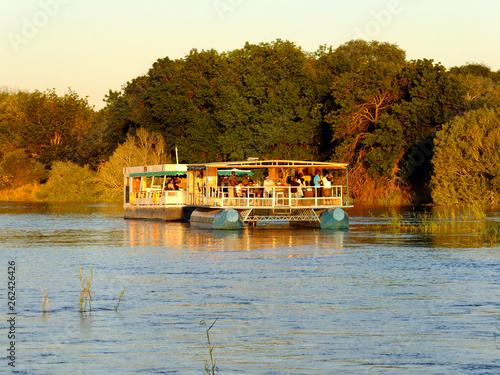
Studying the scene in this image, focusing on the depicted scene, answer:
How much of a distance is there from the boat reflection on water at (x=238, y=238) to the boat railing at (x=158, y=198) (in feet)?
16.5

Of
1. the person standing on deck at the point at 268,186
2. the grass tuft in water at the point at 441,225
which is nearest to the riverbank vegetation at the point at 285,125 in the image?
the grass tuft in water at the point at 441,225

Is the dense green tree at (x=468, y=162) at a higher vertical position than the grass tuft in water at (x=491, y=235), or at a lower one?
higher

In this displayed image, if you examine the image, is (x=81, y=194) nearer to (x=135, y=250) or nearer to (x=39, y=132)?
(x=39, y=132)

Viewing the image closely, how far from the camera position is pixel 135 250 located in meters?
33.0

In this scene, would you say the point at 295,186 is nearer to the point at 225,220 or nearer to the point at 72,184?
the point at 225,220

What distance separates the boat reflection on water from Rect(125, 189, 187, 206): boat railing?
16.5ft

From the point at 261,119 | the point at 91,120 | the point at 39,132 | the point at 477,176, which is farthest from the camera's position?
the point at 91,120

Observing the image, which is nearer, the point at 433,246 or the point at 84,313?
the point at 84,313

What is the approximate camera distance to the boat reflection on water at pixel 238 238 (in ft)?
111

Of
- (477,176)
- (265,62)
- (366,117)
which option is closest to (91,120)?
(265,62)

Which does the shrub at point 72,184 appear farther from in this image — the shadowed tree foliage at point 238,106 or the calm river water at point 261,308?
the calm river water at point 261,308

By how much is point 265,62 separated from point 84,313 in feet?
219

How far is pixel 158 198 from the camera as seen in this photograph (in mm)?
54156

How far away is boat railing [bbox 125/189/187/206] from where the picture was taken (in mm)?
53000
